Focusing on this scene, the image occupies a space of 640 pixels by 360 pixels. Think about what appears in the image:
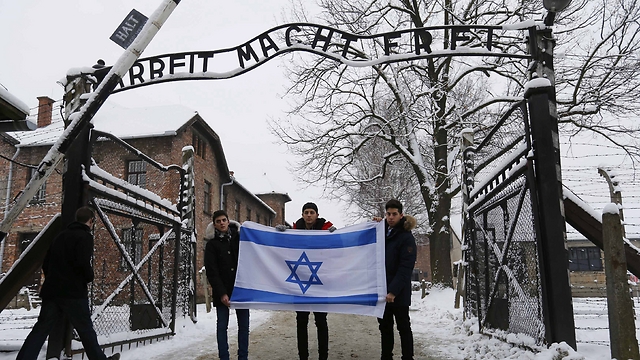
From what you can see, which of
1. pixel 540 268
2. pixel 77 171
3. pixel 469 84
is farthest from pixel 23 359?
pixel 469 84

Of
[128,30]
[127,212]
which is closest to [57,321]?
[127,212]

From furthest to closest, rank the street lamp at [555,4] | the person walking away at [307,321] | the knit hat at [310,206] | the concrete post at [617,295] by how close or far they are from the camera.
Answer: the knit hat at [310,206], the person walking away at [307,321], the street lamp at [555,4], the concrete post at [617,295]

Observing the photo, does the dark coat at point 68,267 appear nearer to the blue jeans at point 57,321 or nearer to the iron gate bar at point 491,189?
the blue jeans at point 57,321

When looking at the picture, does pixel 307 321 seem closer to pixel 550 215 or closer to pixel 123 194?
pixel 550 215

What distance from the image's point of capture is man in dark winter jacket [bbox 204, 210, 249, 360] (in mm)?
5969

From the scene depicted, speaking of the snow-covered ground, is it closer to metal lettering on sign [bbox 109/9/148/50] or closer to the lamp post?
the lamp post

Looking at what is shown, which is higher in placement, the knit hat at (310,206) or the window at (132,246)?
the knit hat at (310,206)

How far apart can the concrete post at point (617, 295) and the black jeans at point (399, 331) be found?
207 cm

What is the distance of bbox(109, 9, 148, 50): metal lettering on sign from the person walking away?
10.5ft

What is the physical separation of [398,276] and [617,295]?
2220 millimetres

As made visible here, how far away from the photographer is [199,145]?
1070 inches

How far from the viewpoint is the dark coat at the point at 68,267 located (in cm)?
543

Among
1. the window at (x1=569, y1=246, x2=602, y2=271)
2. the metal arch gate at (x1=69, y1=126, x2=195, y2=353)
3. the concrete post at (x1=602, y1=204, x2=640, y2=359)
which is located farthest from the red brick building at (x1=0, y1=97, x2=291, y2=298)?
the window at (x1=569, y1=246, x2=602, y2=271)

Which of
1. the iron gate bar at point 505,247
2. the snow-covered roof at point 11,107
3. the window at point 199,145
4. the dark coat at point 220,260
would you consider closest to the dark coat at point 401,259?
the iron gate bar at point 505,247
